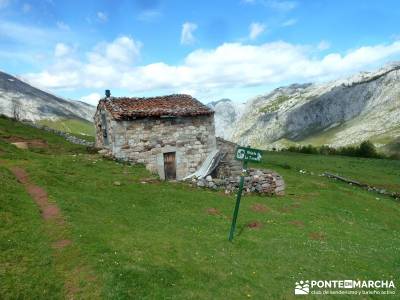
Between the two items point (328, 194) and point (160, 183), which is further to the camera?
point (328, 194)

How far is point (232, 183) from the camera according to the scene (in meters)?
33.6

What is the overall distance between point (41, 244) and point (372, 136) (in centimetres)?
19128

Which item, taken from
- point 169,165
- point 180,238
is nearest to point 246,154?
point 180,238

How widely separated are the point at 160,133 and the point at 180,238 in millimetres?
20088

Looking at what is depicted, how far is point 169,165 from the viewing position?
38781mm

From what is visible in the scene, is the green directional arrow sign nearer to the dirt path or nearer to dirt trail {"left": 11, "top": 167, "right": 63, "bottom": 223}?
the dirt path

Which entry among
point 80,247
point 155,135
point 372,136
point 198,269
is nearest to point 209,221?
point 198,269

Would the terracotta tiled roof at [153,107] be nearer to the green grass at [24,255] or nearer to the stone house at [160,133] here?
the stone house at [160,133]

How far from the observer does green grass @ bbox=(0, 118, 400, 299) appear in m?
14.5

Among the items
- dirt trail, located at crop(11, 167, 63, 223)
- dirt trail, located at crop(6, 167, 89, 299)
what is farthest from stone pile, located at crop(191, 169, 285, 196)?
dirt trail, located at crop(6, 167, 89, 299)

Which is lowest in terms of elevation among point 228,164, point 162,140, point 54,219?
point 54,219

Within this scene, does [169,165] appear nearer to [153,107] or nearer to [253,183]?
[153,107]

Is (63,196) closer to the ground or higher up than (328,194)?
higher up

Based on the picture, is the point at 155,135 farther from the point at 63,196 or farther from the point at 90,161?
the point at 63,196
